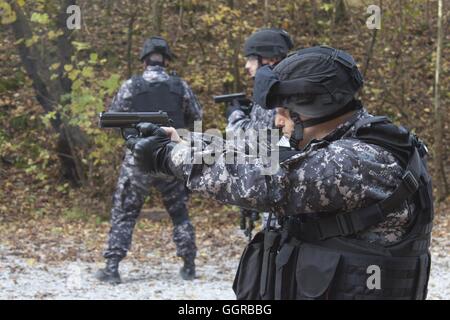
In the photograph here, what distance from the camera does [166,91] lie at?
23.5ft

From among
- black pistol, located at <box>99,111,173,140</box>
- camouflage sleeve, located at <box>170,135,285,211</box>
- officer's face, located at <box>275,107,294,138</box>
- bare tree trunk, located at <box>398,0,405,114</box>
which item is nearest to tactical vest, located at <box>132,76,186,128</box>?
black pistol, located at <box>99,111,173,140</box>

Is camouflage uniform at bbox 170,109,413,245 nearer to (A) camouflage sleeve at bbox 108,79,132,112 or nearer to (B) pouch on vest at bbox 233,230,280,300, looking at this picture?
(B) pouch on vest at bbox 233,230,280,300

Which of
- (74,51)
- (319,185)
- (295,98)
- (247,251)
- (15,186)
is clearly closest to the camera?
(319,185)

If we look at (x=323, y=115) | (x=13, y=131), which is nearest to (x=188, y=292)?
(x=323, y=115)

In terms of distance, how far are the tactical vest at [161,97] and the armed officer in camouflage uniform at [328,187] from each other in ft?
13.2

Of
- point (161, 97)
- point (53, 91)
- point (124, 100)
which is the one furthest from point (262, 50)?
point (53, 91)

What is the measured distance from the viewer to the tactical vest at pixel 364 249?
2.83 meters

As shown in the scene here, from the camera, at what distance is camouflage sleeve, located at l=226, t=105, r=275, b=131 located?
18.2 ft

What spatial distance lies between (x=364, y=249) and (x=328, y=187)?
30cm

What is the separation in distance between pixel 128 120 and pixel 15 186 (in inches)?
369

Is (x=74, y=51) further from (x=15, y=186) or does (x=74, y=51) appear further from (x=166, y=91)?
(x=166, y=91)

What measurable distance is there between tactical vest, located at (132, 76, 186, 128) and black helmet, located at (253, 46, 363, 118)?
4.11 metres

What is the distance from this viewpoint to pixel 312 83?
287 centimetres

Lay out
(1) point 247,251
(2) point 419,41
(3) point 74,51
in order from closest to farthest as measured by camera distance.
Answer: (1) point 247,251, (3) point 74,51, (2) point 419,41
